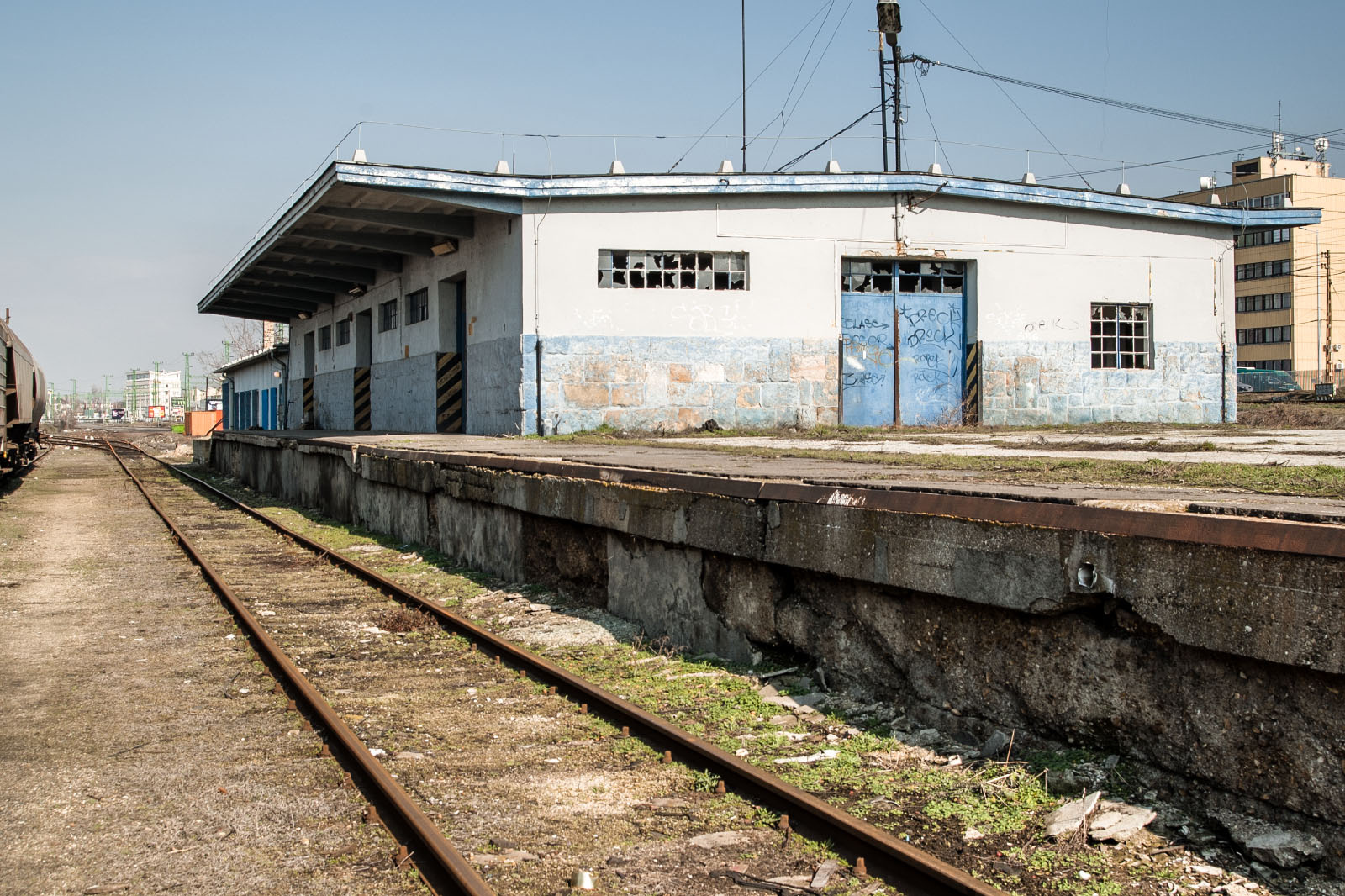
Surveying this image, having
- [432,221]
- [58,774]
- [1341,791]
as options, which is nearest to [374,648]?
[58,774]

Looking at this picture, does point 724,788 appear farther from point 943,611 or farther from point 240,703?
point 240,703

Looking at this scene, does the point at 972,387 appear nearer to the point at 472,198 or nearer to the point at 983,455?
the point at 472,198

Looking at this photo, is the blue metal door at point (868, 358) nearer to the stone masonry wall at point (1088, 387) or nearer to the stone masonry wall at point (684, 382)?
the stone masonry wall at point (684, 382)

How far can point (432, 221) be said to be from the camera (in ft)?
67.5

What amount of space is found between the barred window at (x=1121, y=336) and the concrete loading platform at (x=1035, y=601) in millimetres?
14898

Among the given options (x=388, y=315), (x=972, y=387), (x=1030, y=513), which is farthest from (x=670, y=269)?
(x=1030, y=513)

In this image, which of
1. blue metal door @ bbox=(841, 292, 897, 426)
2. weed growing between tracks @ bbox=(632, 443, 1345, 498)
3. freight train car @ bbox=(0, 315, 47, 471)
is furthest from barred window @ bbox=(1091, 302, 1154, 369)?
freight train car @ bbox=(0, 315, 47, 471)

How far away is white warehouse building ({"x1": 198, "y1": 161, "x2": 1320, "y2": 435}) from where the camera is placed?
61.7 feet

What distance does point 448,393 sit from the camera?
22.2 m

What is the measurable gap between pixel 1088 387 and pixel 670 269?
8.59 meters

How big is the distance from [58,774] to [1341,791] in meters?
5.17

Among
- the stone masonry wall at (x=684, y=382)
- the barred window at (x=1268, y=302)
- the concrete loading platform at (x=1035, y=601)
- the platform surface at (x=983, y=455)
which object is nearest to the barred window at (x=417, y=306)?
the platform surface at (x=983, y=455)

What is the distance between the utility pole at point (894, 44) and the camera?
90.7 feet

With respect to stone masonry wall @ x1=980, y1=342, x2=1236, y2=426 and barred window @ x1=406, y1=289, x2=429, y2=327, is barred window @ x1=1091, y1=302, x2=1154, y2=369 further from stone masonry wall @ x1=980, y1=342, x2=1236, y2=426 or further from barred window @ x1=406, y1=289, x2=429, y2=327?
barred window @ x1=406, y1=289, x2=429, y2=327
